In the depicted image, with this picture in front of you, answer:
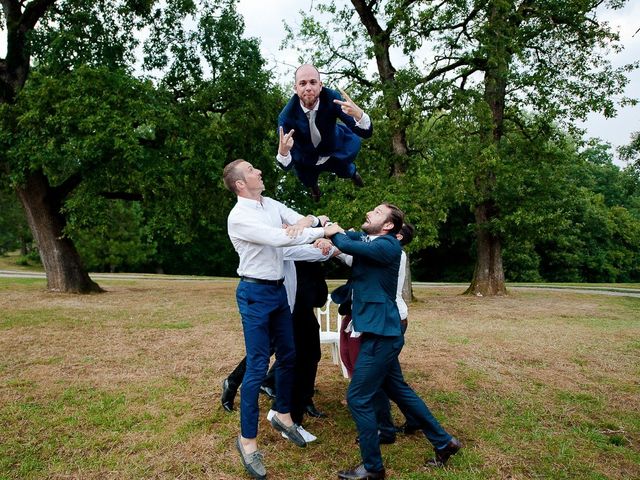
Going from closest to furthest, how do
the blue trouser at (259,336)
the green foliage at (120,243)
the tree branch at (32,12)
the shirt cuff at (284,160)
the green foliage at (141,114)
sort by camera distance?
the blue trouser at (259,336) → the shirt cuff at (284,160) → the green foliage at (141,114) → the tree branch at (32,12) → the green foliage at (120,243)

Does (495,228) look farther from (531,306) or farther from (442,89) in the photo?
(442,89)

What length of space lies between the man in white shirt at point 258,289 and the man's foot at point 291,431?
29cm

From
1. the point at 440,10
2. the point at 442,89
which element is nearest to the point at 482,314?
the point at 442,89

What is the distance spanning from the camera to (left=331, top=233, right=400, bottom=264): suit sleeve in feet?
11.7

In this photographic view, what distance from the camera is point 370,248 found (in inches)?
141

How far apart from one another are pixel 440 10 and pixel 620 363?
11.7m

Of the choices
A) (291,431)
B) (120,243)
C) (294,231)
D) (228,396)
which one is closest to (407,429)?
(291,431)

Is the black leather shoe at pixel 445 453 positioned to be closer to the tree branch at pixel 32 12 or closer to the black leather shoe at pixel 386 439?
the black leather shoe at pixel 386 439

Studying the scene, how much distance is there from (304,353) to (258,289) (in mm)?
1104

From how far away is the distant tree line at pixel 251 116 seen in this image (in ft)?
44.3

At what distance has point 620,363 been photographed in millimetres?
7480

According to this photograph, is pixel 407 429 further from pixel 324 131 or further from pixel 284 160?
pixel 324 131

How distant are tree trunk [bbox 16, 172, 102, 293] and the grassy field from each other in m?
5.56

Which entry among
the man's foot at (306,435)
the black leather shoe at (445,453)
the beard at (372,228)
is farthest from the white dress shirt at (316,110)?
the black leather shoe at (445,453)
